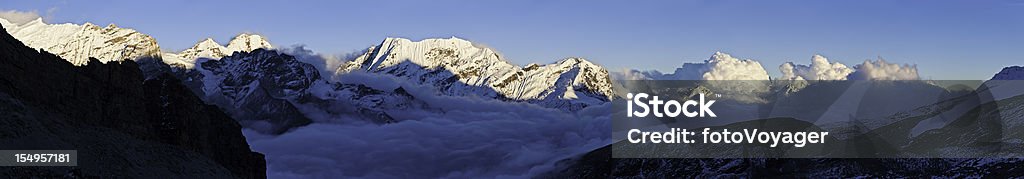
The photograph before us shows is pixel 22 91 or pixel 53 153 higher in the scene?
pixel 22 91

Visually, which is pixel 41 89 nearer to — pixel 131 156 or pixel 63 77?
pixel 63 77

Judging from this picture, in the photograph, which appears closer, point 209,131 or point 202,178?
point 202,178

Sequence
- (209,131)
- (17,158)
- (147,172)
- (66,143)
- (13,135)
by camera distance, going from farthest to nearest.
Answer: (209,131) < (147,172) < (66,143) < (13,135) < (17,158)

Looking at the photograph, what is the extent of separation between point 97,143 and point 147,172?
7463 millimetres

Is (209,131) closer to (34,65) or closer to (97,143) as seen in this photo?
(34,65)

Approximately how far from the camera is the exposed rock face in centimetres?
10125

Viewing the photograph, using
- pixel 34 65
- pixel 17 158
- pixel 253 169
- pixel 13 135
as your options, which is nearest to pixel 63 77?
pixel 34 65

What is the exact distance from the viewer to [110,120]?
134125 millimetres

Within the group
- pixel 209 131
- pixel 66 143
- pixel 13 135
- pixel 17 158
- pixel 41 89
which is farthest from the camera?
pixel 209 131

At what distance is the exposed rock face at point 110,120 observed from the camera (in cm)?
10125

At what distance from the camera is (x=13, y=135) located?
93750 millimetres

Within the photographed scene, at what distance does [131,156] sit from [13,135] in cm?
2169

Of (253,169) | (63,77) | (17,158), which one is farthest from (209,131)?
(17,158)

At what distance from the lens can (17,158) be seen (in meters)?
87.2
